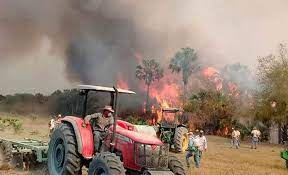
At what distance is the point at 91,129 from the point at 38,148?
6.96 feet

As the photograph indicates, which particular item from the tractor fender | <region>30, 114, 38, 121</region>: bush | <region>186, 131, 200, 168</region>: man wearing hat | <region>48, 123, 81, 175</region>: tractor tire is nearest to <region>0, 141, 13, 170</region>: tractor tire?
<region>48, 123, 81, 175</region>: tractor tire

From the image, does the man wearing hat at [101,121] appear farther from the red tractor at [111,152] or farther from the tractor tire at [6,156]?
the tractor tire at [6,156]

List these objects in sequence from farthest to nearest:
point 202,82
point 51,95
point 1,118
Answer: point 202,82 → point 1,118 → point 51,95

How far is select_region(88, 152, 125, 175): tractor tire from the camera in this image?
7.30 metres

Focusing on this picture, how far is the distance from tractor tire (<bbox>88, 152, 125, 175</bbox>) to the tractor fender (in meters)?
0.70

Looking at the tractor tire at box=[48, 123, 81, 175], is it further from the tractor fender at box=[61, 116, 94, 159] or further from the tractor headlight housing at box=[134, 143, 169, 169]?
the tractor headlight housing at box=[134, 143, 169, 169]

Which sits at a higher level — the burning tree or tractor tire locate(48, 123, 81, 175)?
the burning tree

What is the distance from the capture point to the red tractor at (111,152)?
7.73 meters

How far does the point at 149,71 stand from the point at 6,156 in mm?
45881

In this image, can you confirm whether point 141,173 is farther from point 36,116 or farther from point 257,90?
point 257,90

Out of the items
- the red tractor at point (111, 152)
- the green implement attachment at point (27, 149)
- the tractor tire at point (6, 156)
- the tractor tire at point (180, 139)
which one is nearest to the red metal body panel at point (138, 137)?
the red tractor at point (111, 152)

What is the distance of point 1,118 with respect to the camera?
92.9ft

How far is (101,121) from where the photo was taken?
8906mm

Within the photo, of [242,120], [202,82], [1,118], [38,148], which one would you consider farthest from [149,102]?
[38,148]
